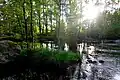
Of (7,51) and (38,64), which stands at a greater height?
(7,51)

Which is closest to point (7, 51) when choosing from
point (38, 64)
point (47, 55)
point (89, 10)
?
point (38, 64)

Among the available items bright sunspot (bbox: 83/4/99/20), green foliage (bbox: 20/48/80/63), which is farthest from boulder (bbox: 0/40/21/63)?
bright sunspot (bbox: 83/4/99/20)

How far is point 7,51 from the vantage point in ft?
77.8

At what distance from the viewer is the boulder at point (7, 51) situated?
74.6ft

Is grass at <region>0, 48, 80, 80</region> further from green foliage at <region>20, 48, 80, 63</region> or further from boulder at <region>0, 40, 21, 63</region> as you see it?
boulder at <region>0, 40, 21, 63</region>

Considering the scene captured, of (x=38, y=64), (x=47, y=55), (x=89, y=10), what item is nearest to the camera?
(x=47, y=55)

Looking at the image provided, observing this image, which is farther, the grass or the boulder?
the boulder

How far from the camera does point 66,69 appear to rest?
21.6 meters

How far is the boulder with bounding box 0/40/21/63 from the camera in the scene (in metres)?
22.7

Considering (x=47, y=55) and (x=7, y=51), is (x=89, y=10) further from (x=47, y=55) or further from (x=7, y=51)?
(x=7, y=51)

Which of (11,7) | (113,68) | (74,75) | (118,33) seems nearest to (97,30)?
(118,33)

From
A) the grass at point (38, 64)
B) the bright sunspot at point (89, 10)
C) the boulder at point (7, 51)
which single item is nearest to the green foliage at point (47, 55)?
the grass at point (38, 64)

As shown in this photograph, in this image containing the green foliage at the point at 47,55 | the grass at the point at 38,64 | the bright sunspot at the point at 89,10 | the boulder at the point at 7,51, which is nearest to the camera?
the grass at the point at 38,64

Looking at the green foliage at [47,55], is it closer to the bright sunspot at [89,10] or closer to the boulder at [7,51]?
the boulder at [7,51]
